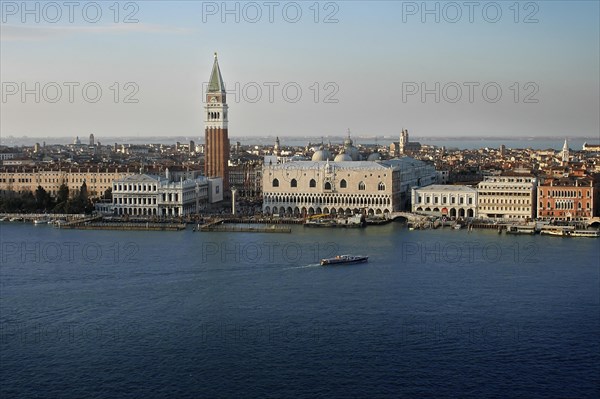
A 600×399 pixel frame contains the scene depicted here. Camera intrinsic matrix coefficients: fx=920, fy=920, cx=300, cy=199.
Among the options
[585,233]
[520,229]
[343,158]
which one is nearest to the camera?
[585,233]

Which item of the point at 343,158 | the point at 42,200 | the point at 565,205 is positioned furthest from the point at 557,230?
the point at 42,200

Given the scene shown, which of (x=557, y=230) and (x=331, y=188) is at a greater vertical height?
(x=331, y=188)

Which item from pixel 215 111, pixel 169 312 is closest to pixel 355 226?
pixel 215 111

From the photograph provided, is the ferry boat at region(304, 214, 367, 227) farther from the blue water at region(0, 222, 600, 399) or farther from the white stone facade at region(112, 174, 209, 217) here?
the blue water at region(0, 222, 600, 399)

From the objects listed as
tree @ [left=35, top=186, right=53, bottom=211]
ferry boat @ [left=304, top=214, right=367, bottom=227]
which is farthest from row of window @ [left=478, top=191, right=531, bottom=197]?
tree @ [left=35, top=186, right=53, bottom=211]

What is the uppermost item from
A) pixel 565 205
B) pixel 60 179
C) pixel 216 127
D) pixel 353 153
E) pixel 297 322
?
pixel 216 127

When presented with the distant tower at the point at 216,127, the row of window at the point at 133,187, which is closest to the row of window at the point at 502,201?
the distant tower at the point at 216,127

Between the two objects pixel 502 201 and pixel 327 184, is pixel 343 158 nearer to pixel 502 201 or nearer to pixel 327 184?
pixel 327 184

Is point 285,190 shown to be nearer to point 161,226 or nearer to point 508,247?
point 161,226
